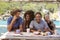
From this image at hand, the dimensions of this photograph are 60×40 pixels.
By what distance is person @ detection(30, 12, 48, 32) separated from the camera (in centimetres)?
253

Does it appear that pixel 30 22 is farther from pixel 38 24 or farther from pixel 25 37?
pixel 25 37

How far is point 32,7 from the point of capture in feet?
8.25

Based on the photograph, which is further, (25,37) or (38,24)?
(38,24)

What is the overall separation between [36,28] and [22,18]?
0.95 ft

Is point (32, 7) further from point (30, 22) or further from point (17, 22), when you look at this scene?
point (17, 22)

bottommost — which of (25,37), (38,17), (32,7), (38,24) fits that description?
(25,37)

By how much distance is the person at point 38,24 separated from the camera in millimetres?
2533

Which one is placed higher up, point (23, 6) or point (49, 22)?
point (23, 6)

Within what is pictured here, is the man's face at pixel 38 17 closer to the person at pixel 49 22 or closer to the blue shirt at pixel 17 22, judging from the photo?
the person at pixel 49 22

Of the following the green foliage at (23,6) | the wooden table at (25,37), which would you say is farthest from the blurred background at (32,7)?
the wooden table at (25,37)

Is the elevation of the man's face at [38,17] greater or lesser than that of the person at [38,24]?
greater

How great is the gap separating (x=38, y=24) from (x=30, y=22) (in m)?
0.14

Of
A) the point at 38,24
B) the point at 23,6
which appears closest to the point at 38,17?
the point at 38,24

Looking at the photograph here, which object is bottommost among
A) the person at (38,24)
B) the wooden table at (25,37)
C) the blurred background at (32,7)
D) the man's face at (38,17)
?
the wooden table at (25,37)
